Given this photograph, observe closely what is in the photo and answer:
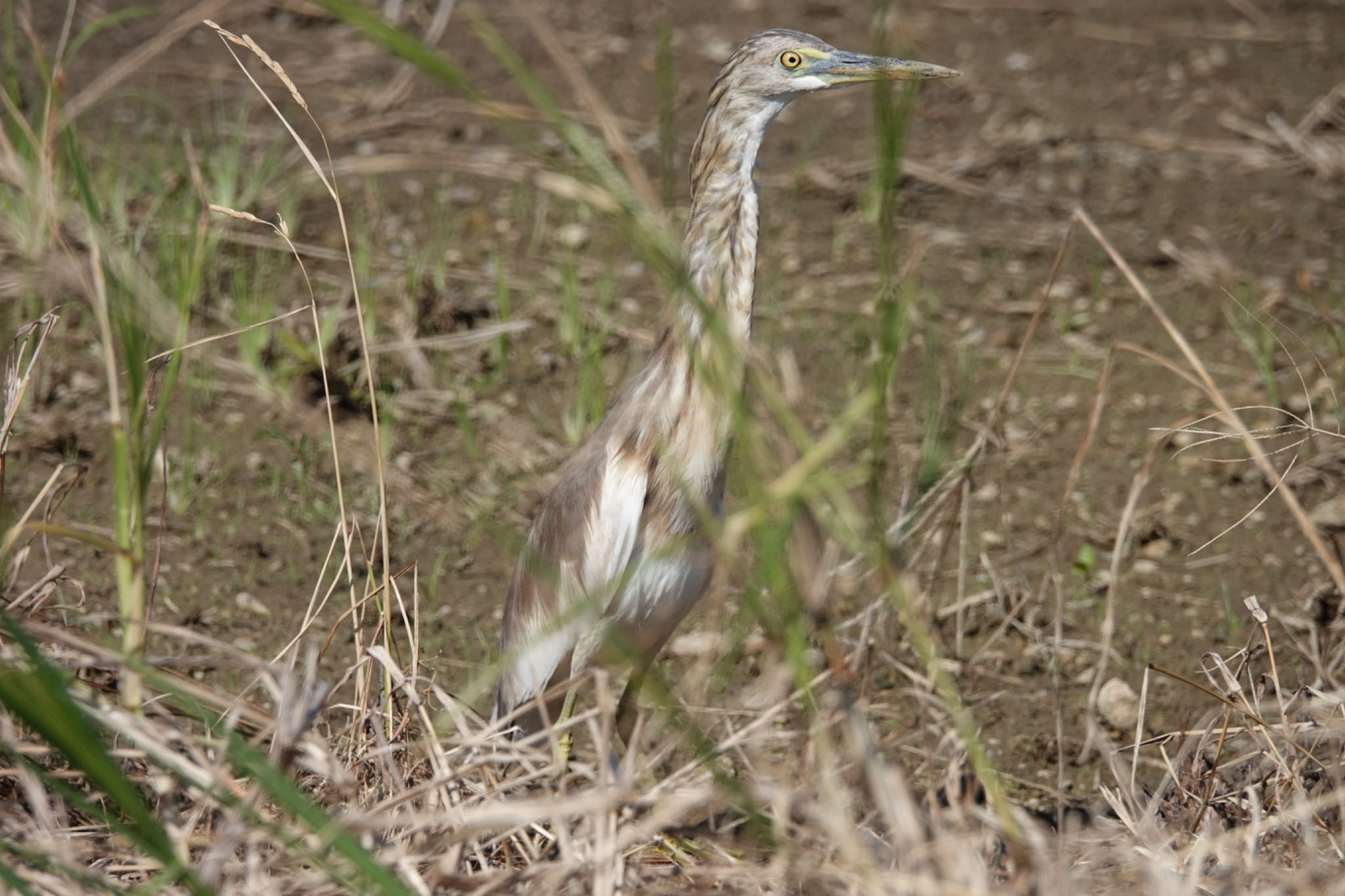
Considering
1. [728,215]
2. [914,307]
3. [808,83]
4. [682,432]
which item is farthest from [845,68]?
[914,307]

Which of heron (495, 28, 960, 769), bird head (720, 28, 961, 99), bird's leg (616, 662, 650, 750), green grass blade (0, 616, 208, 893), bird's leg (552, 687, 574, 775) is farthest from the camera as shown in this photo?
bird's leg (616, 662, 650, 750)

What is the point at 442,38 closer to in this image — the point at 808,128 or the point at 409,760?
the point at 808,128

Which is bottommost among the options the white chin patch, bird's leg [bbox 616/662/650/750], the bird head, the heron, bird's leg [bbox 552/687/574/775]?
bird's leg [bbox 616/662/650/750]

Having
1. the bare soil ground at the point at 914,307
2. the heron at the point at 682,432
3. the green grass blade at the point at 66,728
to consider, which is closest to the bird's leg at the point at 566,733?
the heron at the point at 682,432

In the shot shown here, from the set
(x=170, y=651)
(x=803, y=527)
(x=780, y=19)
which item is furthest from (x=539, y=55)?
(x=803, y=527)

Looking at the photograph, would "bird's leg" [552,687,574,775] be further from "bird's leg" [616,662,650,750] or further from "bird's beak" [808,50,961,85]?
"bird's beak" [808,50,961,85]

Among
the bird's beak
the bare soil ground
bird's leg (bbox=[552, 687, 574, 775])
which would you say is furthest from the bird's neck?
bird's leg (bbox=[552, 687, 574, 775])

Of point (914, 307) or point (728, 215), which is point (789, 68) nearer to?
point (728, 215)

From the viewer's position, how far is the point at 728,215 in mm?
2732

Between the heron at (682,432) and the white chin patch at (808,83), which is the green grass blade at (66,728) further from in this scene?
the white chin patch at (808,83)

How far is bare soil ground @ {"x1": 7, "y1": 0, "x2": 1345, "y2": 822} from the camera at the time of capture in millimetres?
3410

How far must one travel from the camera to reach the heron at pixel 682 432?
8.87 feet

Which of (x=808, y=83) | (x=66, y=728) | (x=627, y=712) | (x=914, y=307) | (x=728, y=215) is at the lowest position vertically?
(x=627, y=712)

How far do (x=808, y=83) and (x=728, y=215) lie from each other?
38cm
